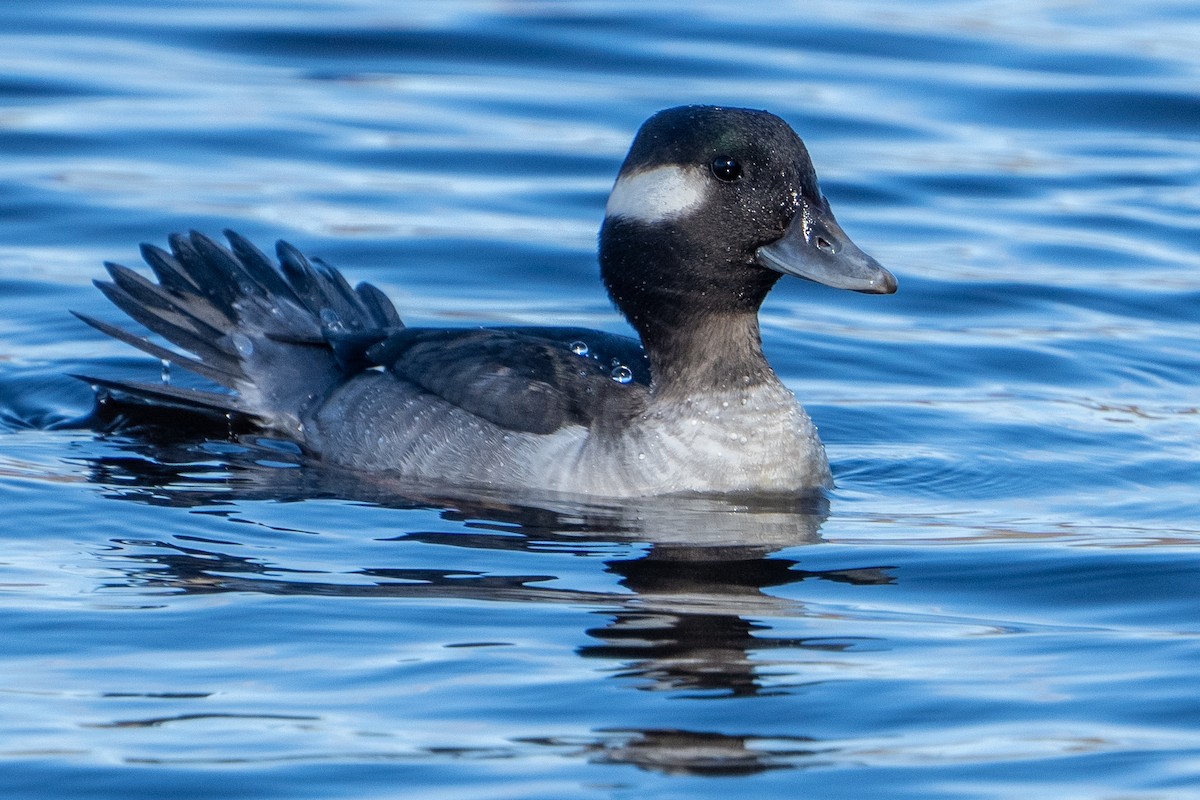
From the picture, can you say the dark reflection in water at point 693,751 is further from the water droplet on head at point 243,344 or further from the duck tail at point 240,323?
the water droplet on head at point 243,344

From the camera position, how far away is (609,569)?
697 cm

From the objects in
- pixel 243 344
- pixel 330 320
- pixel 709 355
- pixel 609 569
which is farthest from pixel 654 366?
pixel 243 344

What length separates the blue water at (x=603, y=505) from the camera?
5461mm

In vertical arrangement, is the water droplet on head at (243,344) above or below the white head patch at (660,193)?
below

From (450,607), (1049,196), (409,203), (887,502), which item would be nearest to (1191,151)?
(1049,196)

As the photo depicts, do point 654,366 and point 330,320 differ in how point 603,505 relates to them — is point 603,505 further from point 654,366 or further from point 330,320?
point 330,320

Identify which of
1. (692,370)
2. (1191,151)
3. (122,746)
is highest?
(1191,151)

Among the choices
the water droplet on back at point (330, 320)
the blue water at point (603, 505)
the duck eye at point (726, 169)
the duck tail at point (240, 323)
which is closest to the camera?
the blue water at point (603, 505)

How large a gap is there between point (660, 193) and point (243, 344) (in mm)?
2257

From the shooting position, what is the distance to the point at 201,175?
13492 mm

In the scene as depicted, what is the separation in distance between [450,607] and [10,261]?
612cm

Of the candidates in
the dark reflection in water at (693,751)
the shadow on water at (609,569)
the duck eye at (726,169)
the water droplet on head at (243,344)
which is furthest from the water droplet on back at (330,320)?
the dark reflection in water at (693,751)

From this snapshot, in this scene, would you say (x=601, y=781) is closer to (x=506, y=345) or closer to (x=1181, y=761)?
(x=1181, y=761)

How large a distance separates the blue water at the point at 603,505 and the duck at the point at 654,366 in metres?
0.23
